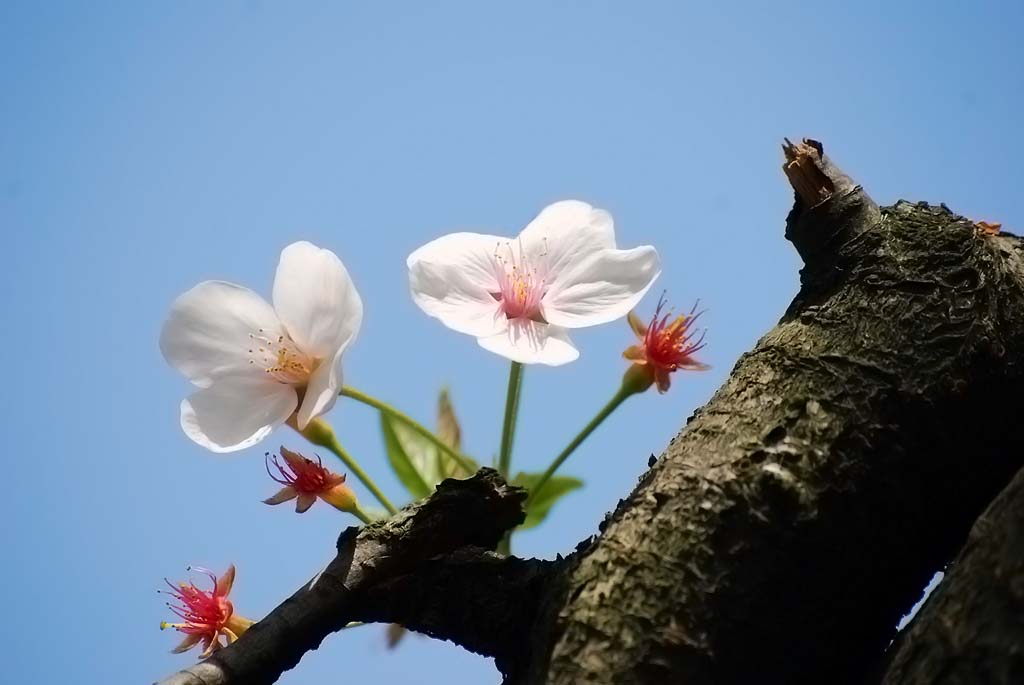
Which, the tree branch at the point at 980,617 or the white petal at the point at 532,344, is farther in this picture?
the white petal at the point at 532,344

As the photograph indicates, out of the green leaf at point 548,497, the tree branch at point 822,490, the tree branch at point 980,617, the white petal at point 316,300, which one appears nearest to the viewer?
the tree branch at point 980,617

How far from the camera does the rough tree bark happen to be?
0.53m

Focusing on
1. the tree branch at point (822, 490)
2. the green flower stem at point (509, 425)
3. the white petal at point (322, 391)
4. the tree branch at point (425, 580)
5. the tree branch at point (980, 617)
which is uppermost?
the white petal at point (322, 391)

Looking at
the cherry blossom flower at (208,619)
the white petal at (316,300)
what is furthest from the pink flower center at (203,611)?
the white petal at (316,300)

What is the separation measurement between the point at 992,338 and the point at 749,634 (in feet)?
0.85

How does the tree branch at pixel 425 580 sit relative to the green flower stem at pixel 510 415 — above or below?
below

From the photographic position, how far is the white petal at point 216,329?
70 cm

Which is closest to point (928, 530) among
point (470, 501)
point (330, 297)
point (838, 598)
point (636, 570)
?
point (838, 598)

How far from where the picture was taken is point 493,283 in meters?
0.74

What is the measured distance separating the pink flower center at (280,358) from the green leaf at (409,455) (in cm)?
16

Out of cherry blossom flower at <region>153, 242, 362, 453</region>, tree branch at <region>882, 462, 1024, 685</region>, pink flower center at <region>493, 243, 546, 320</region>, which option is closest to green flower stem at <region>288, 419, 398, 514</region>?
cherry blossom flower at <region>153, 242, 362, 453</region>

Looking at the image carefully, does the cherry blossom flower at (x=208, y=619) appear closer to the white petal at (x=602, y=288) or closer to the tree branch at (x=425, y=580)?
the tree branch at (x=425, y=580)

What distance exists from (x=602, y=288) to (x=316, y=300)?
0.23 m

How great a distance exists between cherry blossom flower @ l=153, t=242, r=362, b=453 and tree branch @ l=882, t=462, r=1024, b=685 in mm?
407
